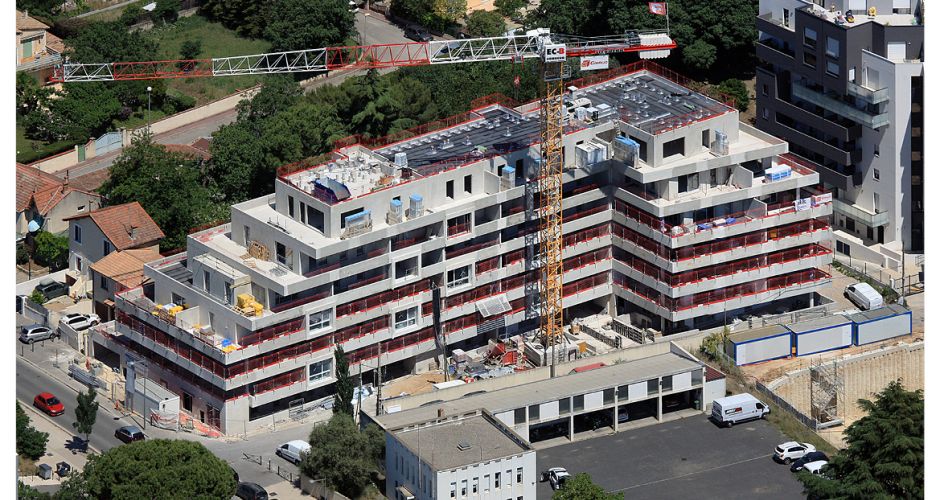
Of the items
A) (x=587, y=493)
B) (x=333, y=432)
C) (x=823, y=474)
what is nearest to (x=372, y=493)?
(x=333, y=432)

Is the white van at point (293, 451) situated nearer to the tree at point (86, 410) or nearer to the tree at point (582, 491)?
the tree at point (86, 410)

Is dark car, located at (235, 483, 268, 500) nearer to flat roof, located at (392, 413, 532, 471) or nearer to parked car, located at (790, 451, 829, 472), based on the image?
flat roof, located at (392, 413, 532, 471)

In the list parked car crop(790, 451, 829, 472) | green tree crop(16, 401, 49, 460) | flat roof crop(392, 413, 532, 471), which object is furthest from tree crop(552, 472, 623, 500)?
green tree crop(16, 401, 49, 460)

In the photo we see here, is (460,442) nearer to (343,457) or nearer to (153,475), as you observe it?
(343,457)

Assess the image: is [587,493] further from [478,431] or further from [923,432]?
[923,432]

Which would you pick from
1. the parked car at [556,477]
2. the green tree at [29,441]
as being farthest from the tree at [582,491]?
the green tree at [29,441]

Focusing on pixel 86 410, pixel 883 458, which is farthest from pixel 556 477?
pixel 86 410
